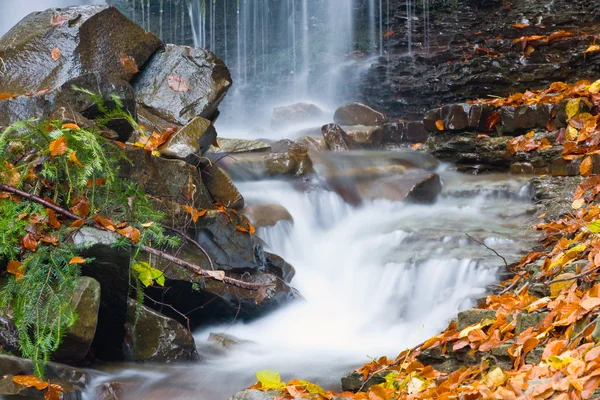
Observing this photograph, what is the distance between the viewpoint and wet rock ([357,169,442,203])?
800 cm

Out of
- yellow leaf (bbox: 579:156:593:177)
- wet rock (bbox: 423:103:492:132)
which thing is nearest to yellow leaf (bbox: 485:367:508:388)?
yellow leaf (bbox: 579:156:593:177)

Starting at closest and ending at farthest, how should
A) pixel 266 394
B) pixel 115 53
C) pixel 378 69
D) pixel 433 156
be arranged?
pixel 266 394, pixel 115 53, pixel 433 156, pixel 378 69

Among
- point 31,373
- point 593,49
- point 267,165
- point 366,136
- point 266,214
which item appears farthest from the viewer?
point 366,136

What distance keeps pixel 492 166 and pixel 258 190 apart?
3340mm

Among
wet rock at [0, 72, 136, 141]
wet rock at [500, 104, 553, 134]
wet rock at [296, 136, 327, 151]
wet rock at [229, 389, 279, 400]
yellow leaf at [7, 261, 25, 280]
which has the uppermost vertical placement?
wet rock at [0, 72, 136, 141]

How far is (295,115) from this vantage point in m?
13.6

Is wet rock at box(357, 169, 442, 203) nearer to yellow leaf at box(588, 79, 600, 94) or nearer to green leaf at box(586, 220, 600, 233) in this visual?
yellow leaf at box(588, 79, 600, 94)

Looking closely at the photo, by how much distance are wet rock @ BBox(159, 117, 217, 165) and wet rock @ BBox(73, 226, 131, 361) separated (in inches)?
68.5

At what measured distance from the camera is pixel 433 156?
9.29 metres

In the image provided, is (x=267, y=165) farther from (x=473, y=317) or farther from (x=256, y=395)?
(x=256, y=395)

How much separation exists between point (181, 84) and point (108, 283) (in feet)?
12.2

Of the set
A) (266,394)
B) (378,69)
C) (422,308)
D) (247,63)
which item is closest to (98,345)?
(266,394)

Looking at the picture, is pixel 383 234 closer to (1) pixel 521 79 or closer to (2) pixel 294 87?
(1) pixel 521 79

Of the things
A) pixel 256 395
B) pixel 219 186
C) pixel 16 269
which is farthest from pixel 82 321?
pixel 219 186
